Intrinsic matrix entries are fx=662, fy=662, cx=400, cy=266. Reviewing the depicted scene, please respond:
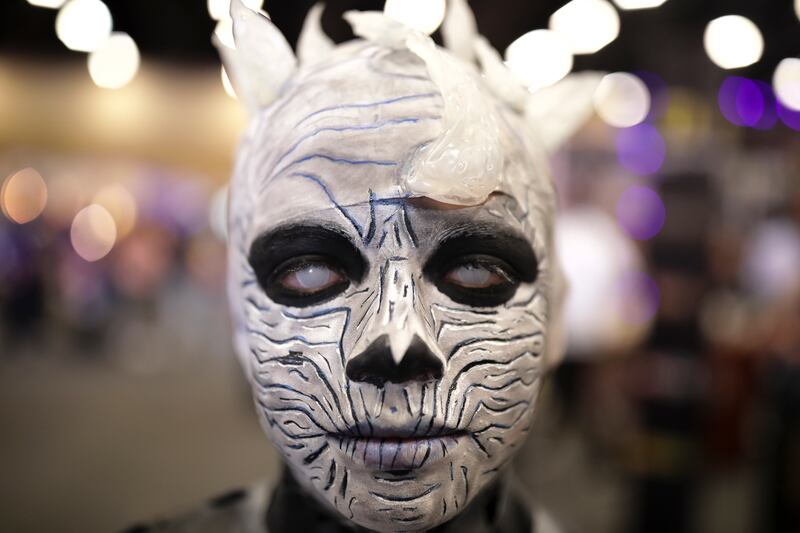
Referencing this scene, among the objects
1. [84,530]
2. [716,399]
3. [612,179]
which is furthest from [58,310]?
[716,399]

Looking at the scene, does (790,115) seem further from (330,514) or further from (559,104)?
(330,514)

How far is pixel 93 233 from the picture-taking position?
4488 mm

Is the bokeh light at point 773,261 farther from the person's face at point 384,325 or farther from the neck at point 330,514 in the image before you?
Answer: the person's face at point 384,325

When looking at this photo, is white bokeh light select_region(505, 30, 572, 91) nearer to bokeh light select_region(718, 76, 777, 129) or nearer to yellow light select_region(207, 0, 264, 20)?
yellow light select_region(207, 0, 264, 20)

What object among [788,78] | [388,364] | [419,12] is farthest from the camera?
[788,78]

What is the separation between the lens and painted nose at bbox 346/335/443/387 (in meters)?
0.75

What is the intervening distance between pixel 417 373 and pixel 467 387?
8 centimetres

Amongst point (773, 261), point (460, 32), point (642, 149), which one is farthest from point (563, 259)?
point (460, 32)

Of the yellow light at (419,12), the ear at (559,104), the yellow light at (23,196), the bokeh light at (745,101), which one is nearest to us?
the ear at (559,104)

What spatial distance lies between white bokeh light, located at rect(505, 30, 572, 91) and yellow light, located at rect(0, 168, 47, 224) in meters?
2.15

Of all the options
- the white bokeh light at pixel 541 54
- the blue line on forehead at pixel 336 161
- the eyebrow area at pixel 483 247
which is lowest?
the eyebrow area at pixel 483 247

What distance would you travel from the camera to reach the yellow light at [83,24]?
4.97ft

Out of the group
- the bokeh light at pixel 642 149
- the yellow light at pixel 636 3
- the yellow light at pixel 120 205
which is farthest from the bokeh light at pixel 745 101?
the yellow light at pixel 120 205

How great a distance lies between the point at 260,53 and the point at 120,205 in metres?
3.73
